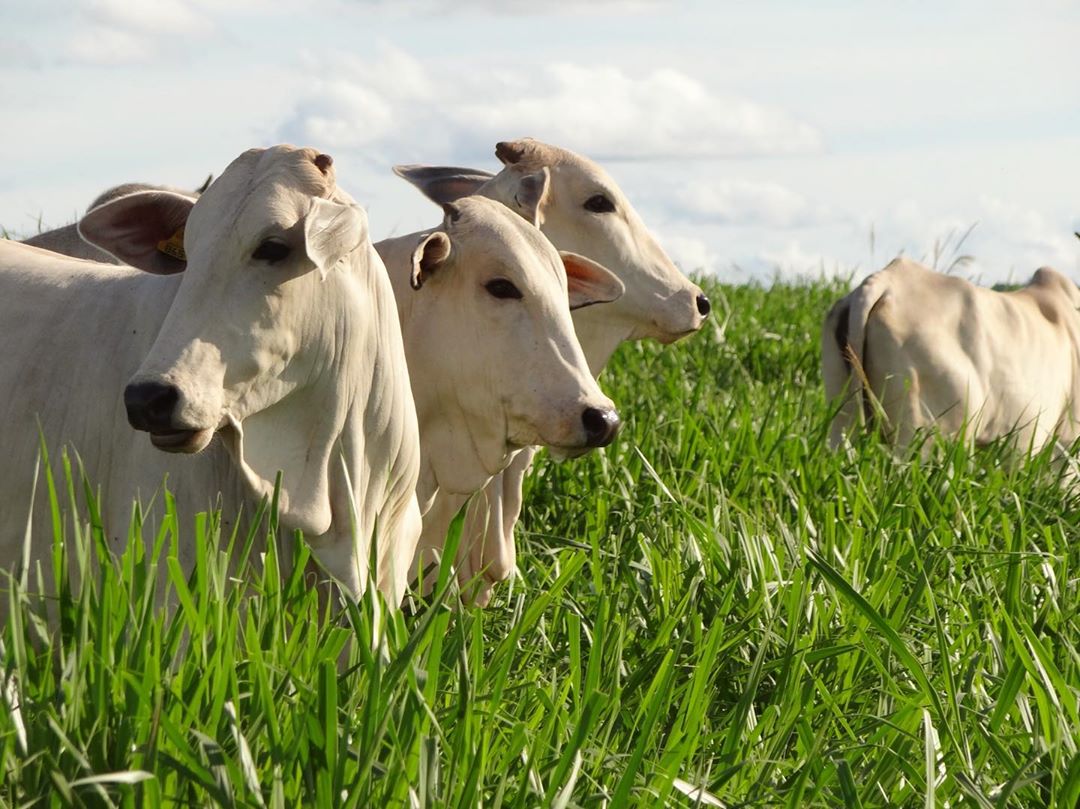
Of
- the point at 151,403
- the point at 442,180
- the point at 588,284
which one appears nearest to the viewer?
the point at 151,403

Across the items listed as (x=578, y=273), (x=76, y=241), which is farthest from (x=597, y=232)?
(x=76, y=241)

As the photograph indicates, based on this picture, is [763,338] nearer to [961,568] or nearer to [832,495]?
[832,495]

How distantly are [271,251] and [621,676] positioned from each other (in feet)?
3.75

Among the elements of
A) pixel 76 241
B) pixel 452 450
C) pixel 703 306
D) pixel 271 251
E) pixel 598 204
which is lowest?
pixel 452 450

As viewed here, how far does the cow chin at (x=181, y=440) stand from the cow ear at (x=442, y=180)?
2.02 metres

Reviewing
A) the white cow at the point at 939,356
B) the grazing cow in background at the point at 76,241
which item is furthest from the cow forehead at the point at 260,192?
the white cow at the point at 939,356

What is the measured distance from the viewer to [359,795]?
2080 millimetres

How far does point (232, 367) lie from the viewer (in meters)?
2.78

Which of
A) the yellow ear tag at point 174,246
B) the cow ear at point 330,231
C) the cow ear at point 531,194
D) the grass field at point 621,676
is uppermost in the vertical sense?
the cow ear at point 330,231

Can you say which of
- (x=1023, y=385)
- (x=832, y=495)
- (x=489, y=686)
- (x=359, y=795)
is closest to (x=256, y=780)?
(x=359, y=795)

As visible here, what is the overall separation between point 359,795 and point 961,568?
7.87 ft

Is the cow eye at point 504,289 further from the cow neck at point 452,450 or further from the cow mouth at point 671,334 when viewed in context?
the cow mouth at point 671,334

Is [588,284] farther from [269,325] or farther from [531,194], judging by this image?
[269,325]

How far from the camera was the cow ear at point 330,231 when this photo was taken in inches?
109
